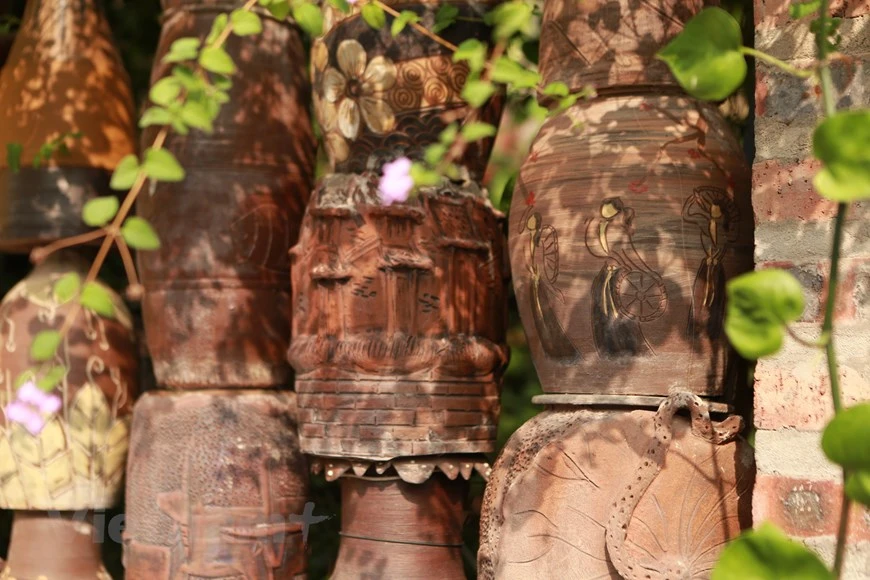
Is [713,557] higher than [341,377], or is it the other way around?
[341,377]

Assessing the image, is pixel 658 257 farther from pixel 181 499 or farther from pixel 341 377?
pixel 181 499

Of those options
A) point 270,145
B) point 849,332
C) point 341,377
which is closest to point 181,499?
point 341,377

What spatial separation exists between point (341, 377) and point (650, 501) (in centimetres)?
66

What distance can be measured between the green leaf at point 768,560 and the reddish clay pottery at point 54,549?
204cm

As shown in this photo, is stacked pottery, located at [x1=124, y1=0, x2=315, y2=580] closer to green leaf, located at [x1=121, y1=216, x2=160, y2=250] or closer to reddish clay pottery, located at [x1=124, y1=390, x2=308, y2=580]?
reddish clay pottery, located at [x1=124, y1=390, x2=308, y2=580]

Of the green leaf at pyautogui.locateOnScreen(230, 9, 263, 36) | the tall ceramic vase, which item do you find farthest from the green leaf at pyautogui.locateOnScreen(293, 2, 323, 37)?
the tall ceramic vase

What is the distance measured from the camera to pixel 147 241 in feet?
4.65

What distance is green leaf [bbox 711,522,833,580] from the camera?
3.00ft

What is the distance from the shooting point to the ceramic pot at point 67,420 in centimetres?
259

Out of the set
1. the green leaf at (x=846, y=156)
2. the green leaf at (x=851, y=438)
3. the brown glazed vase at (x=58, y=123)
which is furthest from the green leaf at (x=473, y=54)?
the brown glazed vase at (x=58, y=123)

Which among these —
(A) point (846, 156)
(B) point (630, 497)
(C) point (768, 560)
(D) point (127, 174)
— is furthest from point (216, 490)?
(A) point (846, 156)

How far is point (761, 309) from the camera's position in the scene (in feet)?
2.98

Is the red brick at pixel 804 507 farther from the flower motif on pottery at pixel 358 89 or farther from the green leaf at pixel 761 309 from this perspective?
the flower motif on pottery at pixel 358 89

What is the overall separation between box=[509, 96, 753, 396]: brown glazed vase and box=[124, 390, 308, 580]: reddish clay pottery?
0.75 m
